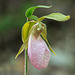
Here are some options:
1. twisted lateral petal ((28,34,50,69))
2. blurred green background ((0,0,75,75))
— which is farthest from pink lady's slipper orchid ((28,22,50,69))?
blurred green background ((0,0,75,75))

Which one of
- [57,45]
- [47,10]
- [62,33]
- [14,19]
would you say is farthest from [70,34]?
[14,19]

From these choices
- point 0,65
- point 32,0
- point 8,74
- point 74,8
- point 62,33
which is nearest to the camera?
point 8,74

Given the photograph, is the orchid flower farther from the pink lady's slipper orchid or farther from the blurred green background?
the blurred green background

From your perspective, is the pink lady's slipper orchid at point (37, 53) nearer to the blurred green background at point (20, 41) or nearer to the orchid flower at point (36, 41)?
the orchid flower at point (36, 41)

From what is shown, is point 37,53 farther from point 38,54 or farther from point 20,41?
point 20,41

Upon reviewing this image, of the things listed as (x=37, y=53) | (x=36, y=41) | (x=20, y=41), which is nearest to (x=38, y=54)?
(x=37, y=53)

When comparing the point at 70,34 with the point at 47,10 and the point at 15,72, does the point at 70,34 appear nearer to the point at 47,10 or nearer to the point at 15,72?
the point at 47,10
